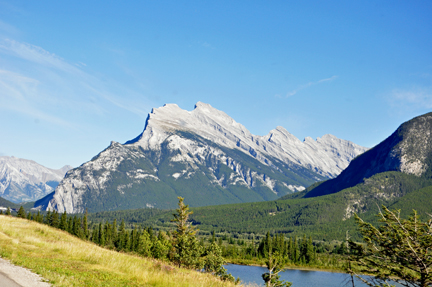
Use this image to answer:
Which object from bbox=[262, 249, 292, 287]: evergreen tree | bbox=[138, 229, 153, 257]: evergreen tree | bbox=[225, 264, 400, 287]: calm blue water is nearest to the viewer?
bbox=[262, 249, 292, 287]: evergreen tree

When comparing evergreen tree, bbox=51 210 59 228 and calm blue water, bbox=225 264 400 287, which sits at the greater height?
evergreen tree, bbox=51 210 59 228

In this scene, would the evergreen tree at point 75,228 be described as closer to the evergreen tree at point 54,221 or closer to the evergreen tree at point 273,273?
the evergreen tree at point 54,221

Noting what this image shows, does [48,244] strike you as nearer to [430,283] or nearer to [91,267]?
[91,267]

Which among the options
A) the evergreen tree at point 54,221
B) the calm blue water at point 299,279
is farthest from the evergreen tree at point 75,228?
the calm blue water at point 299,279

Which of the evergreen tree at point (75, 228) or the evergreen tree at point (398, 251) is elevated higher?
the evergreen tree at point (398, 251)

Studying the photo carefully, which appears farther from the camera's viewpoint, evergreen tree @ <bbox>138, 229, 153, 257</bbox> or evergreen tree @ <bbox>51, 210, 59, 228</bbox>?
evergreen tree @ <bbox>51, 210, 59, 228</bbox>

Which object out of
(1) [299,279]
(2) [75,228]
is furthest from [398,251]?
(2) [75,228]

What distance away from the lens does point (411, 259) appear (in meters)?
18.5

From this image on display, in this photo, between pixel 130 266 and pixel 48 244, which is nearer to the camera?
pixel 130 266

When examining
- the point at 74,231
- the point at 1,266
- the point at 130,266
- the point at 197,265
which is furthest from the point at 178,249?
the point at 74,231

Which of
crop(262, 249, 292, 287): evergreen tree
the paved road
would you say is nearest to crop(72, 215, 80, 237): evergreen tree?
crop(262, 249, 292, 287): evergreen tree

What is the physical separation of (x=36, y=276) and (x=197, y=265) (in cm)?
6001

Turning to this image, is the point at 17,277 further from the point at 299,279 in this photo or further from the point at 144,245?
the point at 144,245

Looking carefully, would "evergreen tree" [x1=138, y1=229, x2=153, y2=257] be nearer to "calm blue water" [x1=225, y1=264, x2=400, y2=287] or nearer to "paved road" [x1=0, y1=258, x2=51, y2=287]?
"calm blue water" [x1=225, y1=264, x2=400, y2=287]
